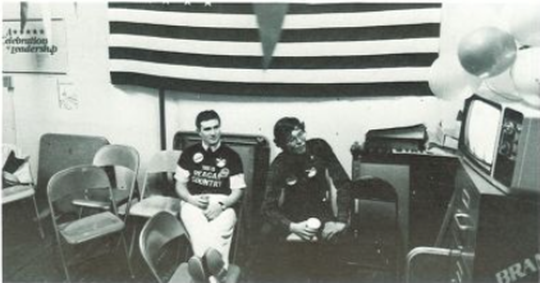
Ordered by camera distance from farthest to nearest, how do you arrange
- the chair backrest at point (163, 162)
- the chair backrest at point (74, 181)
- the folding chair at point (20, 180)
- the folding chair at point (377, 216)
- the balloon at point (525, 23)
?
the chair backrest at point (163, 162), the folding chair at point (20, 180), the chair backrest at point (74, 181), the folding chair at point (377, 216), the balloon at point (525, 23)

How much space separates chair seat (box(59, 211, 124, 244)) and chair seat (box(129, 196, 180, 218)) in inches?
5.4

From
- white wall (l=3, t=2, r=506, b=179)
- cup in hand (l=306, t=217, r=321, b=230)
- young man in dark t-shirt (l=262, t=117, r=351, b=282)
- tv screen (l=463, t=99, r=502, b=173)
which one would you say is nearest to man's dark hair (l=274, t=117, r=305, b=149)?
young man in dark t-shirt (l=262, t=117, r=351, b=282)

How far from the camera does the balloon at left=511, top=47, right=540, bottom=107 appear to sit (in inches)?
60.9

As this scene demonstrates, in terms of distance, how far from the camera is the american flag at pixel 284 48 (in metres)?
2.71

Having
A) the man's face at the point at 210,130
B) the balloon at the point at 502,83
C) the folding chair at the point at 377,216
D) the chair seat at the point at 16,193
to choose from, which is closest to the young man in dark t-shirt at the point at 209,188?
the man's face at the point at 210,130

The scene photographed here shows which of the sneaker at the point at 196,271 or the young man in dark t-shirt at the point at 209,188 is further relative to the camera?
the young man in dark t-shirt at the point at 209,188

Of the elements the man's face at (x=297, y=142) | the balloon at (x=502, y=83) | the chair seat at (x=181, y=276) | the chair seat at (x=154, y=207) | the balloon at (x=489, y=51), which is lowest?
the chair seat at (x=181, y=276)

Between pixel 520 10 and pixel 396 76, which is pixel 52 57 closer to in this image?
pixel 396 76

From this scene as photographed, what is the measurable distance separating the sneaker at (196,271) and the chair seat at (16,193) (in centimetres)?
161

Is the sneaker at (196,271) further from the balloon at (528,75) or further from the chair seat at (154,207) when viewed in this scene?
the balloon at (528,75)

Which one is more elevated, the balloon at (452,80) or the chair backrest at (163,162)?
the balloon at (452,80)

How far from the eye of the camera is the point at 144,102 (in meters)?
3.40

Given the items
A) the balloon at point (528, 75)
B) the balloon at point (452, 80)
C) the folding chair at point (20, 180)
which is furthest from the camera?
the folding chair at point (20, 180)

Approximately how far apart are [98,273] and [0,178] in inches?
32.9
